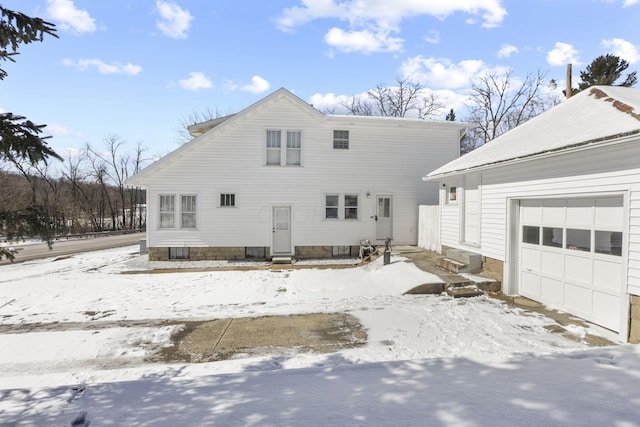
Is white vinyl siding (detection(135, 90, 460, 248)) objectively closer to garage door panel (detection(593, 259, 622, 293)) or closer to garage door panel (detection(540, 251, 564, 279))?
garage door panel (detection(540, 251, 564, 279))

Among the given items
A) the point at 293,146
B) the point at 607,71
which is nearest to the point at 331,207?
the point at 293,146

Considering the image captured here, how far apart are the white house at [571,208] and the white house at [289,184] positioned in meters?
5.09

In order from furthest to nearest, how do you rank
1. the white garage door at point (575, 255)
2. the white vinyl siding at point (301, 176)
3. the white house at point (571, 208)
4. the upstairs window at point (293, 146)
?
the upstairs window at point (293, 146) → the white vinyl siding at point (301, 176) → the white garage door at point (575, 255) → the white house at point (571, 208)

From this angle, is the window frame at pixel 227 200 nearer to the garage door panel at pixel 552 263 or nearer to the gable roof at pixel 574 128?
the gable roof at pixel 574 128

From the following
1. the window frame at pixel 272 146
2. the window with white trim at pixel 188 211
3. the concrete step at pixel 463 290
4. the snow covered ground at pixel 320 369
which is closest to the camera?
the snow covered ground at pixel 320 369

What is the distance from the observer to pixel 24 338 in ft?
18.7

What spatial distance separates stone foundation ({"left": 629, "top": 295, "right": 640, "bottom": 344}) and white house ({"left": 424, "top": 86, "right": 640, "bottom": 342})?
0.05 feet

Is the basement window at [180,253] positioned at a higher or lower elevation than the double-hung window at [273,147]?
lower

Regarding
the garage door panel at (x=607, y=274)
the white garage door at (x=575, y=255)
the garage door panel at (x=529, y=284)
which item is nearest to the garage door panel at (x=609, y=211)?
the white garage door at (x=575, y=255)

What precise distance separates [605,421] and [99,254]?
19.0 m

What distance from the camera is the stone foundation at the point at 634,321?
15.6 ft

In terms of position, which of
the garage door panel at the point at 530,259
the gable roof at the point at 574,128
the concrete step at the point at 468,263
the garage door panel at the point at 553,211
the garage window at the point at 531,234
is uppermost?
the gable roof at the point at 574,128

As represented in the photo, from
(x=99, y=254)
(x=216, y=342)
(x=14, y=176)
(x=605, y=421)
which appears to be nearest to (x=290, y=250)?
(x=216, y=342)

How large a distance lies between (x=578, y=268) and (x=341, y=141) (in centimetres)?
980
